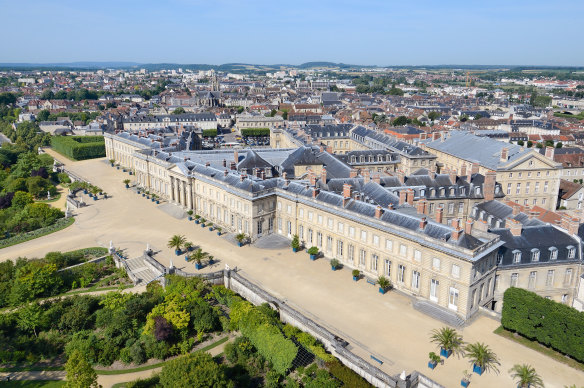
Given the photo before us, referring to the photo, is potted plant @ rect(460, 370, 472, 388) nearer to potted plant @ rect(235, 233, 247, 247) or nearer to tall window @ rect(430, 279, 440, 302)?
tall window @ rect(430, 279, 440, 302)

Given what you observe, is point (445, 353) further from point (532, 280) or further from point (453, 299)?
point (532, 280)

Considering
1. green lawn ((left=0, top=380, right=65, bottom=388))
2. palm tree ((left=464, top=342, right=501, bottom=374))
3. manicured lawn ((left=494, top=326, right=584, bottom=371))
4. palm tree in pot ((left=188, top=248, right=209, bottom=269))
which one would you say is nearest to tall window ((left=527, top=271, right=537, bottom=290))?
manicured lawn ((left=494, top=326, right=584, bottom=371))

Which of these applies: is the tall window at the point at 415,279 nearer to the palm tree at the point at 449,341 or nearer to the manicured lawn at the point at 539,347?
the palm tree at the point at 449,341

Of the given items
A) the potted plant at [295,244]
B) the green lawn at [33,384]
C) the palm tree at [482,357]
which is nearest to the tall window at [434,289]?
the palm tree at [482,357]

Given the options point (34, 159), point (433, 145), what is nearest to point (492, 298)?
point (433, 145)

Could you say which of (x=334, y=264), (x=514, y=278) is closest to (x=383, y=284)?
(x=334, y=264)

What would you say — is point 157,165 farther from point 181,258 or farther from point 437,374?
point 437,374
